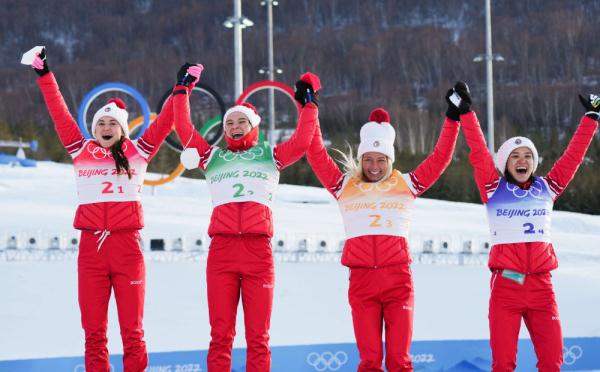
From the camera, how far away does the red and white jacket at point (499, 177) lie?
4.71 meters

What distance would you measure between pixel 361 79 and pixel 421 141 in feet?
65.7

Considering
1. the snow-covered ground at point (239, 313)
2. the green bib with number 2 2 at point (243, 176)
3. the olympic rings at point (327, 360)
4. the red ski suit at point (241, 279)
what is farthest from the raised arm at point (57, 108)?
the olympic rings at point (327, 360)

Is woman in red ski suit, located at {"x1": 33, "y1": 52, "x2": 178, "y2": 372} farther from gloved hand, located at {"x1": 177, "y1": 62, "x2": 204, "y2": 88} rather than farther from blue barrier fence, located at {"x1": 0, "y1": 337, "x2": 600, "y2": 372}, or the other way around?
blue barrier fence, located at {"x1": 0, "y1": 337, "x2": 600, "y2": 372}

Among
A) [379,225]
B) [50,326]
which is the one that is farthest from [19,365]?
[379,225]

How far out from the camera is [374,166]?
482cm

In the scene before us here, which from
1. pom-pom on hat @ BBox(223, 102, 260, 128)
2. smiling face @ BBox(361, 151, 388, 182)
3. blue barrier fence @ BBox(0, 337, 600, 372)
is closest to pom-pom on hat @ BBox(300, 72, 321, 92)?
pom-pom on hat @ BBox(223, 102, 260, 128)

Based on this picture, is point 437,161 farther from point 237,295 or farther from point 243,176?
point 237,295

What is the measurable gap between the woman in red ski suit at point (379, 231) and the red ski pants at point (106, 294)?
1.29 meters

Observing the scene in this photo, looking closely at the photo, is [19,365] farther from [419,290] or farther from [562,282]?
[562,282]

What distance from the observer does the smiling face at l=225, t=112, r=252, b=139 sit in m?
4.84

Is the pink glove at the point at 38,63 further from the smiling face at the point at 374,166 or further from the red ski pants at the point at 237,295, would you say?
the smiling face at the point at 374,166

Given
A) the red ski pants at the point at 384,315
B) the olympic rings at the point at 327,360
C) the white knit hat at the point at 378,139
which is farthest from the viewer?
the olympic rings at the point at 327,360

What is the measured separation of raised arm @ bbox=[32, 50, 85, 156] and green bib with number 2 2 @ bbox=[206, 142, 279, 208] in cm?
91

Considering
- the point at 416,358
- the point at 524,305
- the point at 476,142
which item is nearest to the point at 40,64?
the point at 476,142
